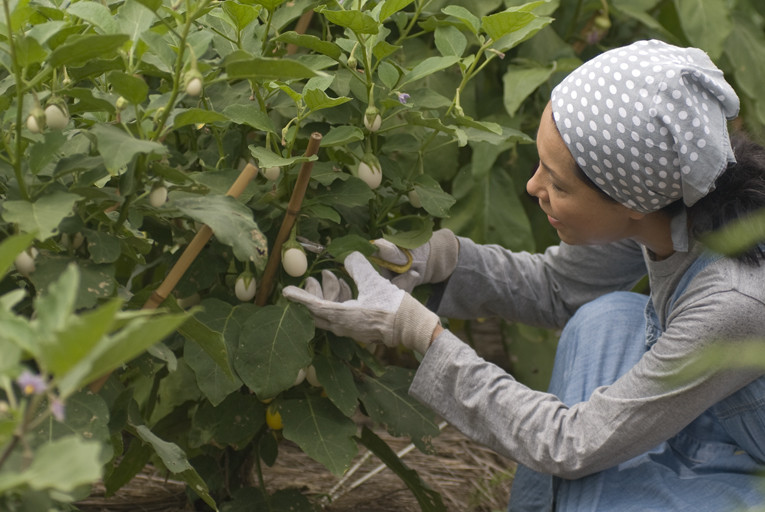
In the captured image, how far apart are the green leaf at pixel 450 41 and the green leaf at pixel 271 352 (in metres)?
0.39

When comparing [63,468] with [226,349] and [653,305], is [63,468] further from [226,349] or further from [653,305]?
[653,305]

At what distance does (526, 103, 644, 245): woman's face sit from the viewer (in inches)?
42.6

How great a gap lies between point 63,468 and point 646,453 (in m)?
0.93

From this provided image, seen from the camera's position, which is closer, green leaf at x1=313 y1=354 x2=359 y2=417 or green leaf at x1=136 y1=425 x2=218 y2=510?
green leaf at x1=136 y1=425 x2=218 y2=510

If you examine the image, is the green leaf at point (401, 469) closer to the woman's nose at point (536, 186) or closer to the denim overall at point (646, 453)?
the denim overall at point (646, 453)

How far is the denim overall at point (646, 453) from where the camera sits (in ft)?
3.59

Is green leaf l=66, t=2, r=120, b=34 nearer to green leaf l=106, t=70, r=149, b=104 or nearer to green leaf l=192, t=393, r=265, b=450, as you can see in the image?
green leaf l=106, t=70, r=149, b=104

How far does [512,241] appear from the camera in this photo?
1703 mm

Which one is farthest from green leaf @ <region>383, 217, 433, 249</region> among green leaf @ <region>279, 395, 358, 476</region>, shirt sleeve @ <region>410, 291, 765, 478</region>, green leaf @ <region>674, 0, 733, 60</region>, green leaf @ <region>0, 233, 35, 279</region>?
green leaf @ <region>674, 0, 733, 60</region>

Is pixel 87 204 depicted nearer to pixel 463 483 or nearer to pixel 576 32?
pixel 463 483

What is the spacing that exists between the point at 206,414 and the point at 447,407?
1.00 feet

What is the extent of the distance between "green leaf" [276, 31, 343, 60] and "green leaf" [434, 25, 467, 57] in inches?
6.0

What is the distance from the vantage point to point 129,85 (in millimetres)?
743

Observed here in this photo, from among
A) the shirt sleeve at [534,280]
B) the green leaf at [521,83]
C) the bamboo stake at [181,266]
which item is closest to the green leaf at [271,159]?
the bamboo stake at [181,266]
